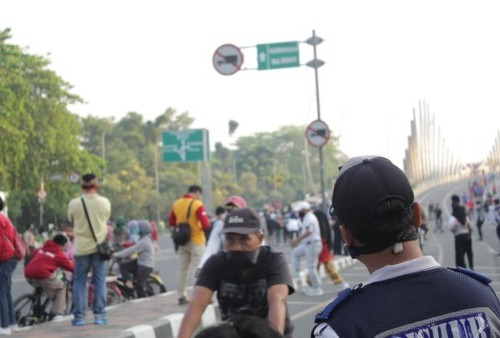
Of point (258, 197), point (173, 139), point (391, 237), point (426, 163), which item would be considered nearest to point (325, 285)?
point (391, 237)

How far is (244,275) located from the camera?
15.9 feet

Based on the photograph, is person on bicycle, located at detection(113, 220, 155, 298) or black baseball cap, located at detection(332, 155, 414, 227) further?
person on bicycle, located at detection(113, 220, 155, 298)

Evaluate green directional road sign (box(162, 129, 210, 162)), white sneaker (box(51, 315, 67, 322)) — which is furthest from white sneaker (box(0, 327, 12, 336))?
green directional road sign (box(162, 129, 210, 162))

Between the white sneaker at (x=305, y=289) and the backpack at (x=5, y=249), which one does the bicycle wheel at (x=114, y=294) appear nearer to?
the white sneaker at (x=305, y=289)

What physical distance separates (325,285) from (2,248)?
812 centimetres

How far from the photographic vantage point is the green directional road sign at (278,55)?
22.8m

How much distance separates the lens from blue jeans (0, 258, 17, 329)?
9922 millimetres

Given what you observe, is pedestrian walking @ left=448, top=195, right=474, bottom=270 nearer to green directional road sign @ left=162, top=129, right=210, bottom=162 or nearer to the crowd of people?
the crowd of people

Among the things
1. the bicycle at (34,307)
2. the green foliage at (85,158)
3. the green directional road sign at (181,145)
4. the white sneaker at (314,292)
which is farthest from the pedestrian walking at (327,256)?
the green foliage at (85,158)

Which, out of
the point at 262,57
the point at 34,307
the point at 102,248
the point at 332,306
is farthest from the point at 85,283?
the point at 262,57

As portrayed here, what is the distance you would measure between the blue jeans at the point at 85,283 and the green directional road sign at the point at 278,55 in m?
13.1

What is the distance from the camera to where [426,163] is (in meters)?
184

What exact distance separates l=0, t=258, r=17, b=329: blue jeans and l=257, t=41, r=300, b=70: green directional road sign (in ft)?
44.0

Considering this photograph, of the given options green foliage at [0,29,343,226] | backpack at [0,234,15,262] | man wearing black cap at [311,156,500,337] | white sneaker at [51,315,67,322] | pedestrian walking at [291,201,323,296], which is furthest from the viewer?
green foliage at [0,29,343,226]
